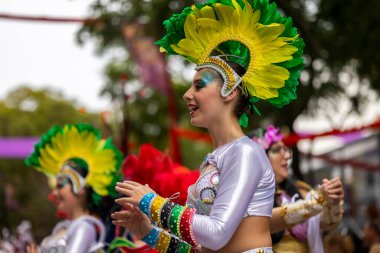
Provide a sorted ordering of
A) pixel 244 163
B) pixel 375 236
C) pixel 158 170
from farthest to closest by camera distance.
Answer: pixel 375 236 < pixel 158 170 < pixel 244 163

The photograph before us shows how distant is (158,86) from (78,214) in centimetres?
1115

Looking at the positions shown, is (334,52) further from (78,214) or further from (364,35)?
(78,214)

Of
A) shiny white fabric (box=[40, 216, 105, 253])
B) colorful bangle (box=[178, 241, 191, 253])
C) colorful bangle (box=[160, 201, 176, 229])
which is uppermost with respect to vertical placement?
colorful bangle (box=[160, 201, 176, 229])

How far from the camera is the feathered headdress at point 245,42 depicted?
331cm

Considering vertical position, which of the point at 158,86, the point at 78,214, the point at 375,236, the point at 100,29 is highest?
the point at 100,29

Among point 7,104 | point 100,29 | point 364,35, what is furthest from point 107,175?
point 7,104

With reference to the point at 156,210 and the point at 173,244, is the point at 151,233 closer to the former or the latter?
the point at 173,244

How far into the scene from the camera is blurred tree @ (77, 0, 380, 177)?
10672mm

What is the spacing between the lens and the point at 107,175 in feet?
19.3

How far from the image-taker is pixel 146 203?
3033mm

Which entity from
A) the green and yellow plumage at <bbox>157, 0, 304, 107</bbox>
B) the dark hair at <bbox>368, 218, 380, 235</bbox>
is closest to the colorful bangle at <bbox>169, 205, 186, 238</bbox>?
the green and yellow plumage at <bbox>157, 0, 304, 107</bbox>

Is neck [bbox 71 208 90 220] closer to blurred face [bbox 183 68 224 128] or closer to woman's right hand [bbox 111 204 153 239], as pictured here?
woman's right hand [bbox 111 204 153 239]

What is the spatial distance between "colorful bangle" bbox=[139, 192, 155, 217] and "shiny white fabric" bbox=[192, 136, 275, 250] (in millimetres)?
198

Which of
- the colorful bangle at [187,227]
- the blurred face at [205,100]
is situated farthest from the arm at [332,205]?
the colorful bangle at [187,227]
